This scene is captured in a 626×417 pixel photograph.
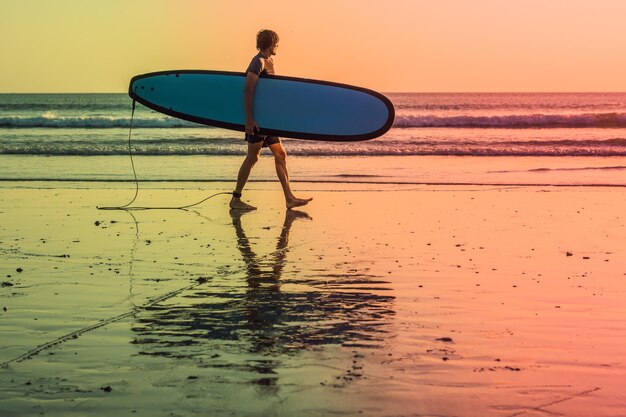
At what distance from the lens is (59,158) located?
19406 millimetres

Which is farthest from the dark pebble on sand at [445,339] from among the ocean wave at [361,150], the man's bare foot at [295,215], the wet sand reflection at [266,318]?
the ocean wave at [361,150]

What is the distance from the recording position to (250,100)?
35.0 feet

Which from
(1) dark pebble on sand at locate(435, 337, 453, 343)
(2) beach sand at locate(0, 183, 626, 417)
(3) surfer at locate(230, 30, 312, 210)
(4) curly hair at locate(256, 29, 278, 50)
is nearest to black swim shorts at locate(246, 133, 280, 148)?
(3) surfer at locate(230, 30, 312, 210)

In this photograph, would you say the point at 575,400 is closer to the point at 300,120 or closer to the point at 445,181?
the point at 300,120

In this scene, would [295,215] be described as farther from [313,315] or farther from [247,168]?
[313,315]

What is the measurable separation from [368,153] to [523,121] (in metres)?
12.2

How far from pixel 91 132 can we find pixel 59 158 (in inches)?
412

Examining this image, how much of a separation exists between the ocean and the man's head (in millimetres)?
4471

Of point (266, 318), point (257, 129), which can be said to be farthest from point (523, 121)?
point (266, 318)

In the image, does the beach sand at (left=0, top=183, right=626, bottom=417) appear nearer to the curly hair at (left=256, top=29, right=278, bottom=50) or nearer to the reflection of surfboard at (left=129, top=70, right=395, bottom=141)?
the reflection of surfboard at (left=129, top=70, right=395, bottom=141)

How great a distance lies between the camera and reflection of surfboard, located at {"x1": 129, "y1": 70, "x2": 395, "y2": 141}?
11422 mm

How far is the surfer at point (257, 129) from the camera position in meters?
10.4

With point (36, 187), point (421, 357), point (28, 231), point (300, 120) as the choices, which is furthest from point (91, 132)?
point (421, 357)

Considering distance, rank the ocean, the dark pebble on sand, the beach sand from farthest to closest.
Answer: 1. the ocean
2. the dark pebble on sand
3. the beach sand
